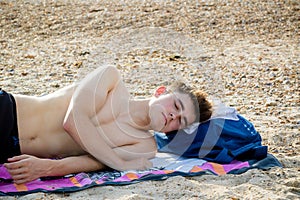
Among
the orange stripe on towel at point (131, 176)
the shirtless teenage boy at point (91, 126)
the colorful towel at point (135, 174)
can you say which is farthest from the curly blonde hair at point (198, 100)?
the orange stripe on towel at point (131, 176)

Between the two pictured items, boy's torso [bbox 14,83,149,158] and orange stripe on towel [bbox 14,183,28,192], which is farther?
boy's torso [bbox 14,83,149,158]

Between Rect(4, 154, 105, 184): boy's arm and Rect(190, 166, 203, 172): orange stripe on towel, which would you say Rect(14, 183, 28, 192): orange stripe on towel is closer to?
Rect(4, 154, 105, 184): boy's arm

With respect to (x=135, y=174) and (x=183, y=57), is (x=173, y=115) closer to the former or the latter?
(x=135, y=174)

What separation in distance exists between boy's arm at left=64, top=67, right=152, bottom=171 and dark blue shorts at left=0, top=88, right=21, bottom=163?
0.31 meters

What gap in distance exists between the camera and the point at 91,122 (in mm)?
3408

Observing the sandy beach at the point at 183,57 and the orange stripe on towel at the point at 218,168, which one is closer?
the sandy beach at the point at 183,57

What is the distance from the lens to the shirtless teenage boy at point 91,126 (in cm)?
336

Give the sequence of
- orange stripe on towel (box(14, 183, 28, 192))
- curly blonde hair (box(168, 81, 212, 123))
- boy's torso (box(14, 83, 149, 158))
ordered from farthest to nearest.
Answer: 1. curly blonde hair (box(168, 81, 212, 123))
2. boy's torso (box(14, 83, 149, 158))
3. orange stripe on towel (box(14, 183, 28, 192))

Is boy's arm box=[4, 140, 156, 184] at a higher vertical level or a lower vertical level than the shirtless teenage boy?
lower

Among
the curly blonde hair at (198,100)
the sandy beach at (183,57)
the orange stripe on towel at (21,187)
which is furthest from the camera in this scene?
the curly blonde hair at (198,100)

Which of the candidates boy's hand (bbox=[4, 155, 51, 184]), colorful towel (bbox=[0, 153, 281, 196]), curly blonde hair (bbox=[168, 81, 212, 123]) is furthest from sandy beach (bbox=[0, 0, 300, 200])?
curly blonde hair (bbox=[168, 81, 212, 123])

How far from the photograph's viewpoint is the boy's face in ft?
11.5

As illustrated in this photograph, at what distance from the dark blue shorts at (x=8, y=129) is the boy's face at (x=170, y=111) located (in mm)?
843

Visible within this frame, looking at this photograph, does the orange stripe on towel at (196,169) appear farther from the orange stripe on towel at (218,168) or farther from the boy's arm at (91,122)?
the boy's arm at (91,122)
